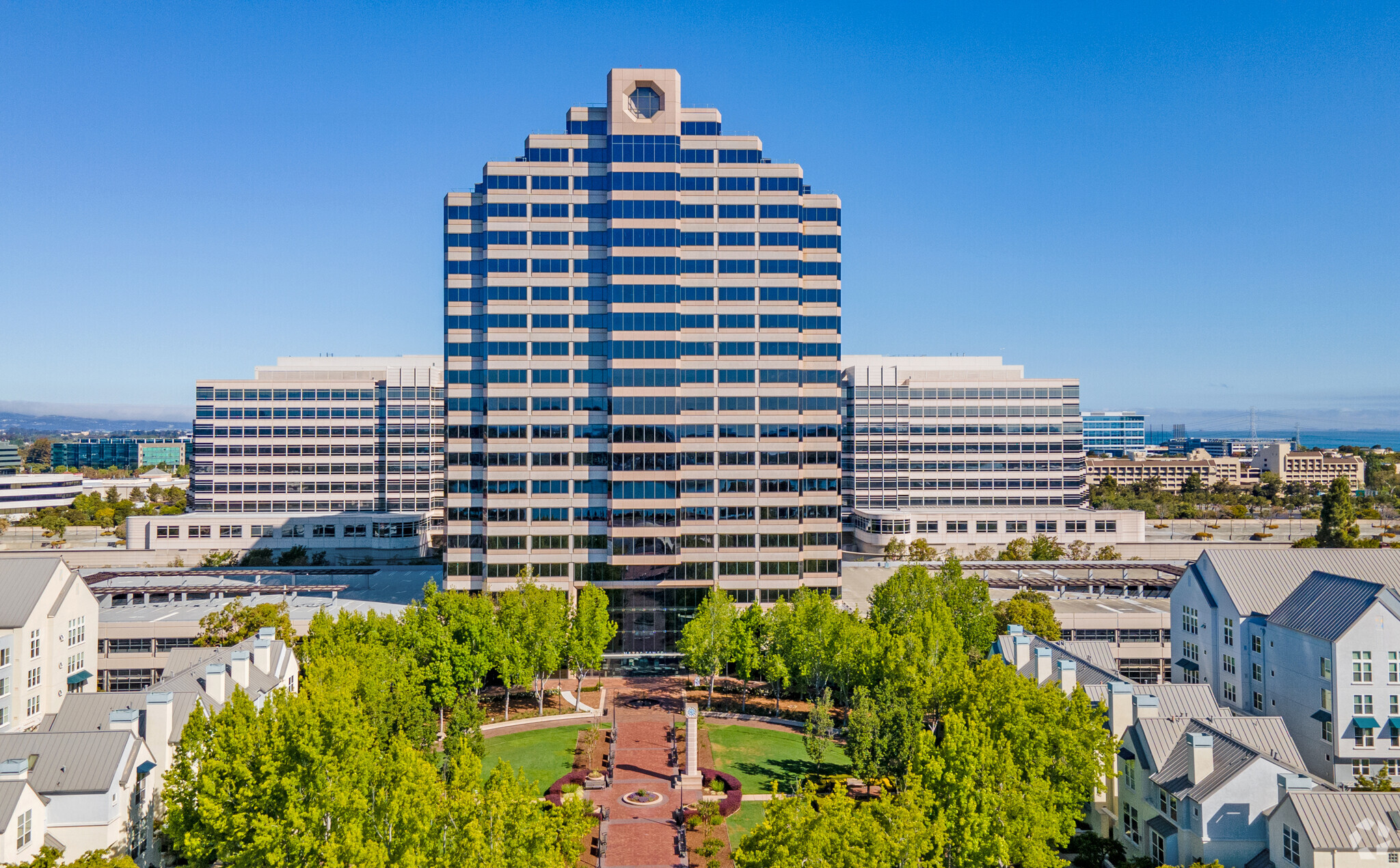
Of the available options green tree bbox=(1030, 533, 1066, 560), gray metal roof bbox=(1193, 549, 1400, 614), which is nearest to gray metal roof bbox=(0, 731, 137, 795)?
gray metal roof bbox=(1193, 549, 1400, 614)

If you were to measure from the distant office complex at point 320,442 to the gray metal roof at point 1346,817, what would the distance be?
129m

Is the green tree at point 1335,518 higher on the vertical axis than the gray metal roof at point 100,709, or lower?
higher

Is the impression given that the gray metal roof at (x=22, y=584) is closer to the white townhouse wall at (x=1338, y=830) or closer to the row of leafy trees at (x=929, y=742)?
the row of leafy trees at (x=929, y=742)

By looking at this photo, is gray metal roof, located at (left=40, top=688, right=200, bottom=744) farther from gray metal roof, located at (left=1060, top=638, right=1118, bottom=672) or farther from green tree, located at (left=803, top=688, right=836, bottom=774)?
gray metal roof, located at (left=1060, top=638, right=1118, bottom=672)

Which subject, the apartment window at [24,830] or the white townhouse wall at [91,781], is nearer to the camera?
the apartment window at [24,830]

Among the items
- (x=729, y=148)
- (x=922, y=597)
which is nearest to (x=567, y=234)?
(x=729, y=148)

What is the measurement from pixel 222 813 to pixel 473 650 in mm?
30575

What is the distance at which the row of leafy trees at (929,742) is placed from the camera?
32.2 metres

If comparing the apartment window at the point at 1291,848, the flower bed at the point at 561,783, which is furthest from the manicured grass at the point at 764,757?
the apartment window at the point at 1291,848

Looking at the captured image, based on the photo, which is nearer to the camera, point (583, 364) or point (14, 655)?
point (14, 655)

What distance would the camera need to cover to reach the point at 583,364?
87.8m

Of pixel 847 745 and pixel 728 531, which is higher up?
pixel 728 531

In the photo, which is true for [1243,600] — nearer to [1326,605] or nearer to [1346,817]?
[1326,605]

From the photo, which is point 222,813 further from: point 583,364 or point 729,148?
point 729,148
